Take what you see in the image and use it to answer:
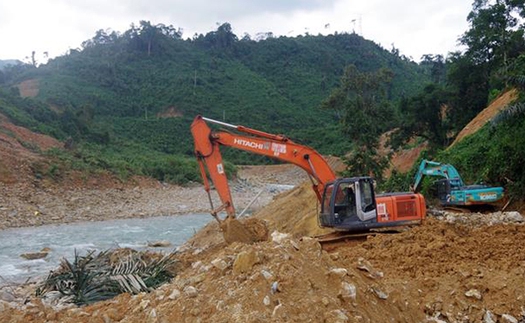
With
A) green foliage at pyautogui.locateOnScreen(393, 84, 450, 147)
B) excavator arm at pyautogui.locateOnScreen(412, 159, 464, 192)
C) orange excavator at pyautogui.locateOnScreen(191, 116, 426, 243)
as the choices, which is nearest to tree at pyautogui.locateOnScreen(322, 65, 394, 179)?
green foliage at pyautogui.locateOnScreen(393, 84, 450, 147)

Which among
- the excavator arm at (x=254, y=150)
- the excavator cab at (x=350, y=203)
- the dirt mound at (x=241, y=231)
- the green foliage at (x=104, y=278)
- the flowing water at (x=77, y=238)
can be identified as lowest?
the flowing water at (x=77, y=238)

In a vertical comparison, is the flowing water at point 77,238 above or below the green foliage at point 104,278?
below

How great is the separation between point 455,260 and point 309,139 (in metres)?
53.9

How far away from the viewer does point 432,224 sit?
388 inches

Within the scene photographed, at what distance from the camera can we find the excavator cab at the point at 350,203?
32.5ft

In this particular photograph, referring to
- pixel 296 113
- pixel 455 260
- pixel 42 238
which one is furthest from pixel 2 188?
pixel 296 113

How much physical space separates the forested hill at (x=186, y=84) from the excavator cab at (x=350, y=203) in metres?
33.8

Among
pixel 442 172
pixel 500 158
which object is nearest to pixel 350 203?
pixel 442 172

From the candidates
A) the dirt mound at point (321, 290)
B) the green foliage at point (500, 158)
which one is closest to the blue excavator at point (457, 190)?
the green foliage at point (500, 158)

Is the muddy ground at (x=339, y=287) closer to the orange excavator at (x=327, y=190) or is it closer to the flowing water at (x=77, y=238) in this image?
the orange excavator at (x=327, y=190)

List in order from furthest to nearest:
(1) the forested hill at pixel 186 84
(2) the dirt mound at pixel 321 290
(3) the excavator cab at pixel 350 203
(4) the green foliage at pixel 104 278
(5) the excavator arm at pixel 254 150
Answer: (1) the forested hill at pixel 186 84
(5) the excavator arm at pixel 254 150
(3) the excavator cab at pixel 350 203
(4) the green foliage at pixel 104 278
(2) the dirt mound at pixel 321 290

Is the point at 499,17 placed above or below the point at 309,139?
above

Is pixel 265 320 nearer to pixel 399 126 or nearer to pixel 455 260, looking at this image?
pixel 455 260

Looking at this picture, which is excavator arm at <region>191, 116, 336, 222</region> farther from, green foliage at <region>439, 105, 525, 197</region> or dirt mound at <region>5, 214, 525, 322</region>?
green foliage at <region>439, 105, 525, 197</region>
